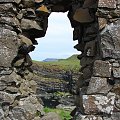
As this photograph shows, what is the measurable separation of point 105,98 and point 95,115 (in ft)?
1.11

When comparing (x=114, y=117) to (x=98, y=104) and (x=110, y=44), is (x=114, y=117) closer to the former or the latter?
(x=98, y=104)

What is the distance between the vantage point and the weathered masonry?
5.65 metres

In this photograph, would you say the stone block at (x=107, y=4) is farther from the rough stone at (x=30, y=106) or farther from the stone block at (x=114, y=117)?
the rough stone at (x=30, y=106)

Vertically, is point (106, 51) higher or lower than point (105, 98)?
higher

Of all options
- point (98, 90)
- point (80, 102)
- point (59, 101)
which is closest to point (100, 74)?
point (98, 90)

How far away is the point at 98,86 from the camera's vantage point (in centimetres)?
564

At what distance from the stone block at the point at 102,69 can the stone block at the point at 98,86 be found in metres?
0.09

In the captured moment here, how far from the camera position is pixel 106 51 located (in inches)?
222

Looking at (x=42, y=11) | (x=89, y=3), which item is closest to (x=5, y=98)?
(x=42, y=11)

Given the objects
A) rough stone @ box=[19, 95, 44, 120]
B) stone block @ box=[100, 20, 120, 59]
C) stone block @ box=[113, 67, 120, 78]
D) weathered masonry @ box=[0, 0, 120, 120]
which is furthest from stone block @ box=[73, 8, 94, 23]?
rough stone @ box=[19, 95, 44, 120]

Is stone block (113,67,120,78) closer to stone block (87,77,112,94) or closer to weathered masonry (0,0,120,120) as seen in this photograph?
weathered masonry (0,0,120,120)

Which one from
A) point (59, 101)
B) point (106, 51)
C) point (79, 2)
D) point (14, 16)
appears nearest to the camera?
point (106, 51)

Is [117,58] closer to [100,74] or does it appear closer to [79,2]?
[100,74]

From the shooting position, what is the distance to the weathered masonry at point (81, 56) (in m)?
5.65
